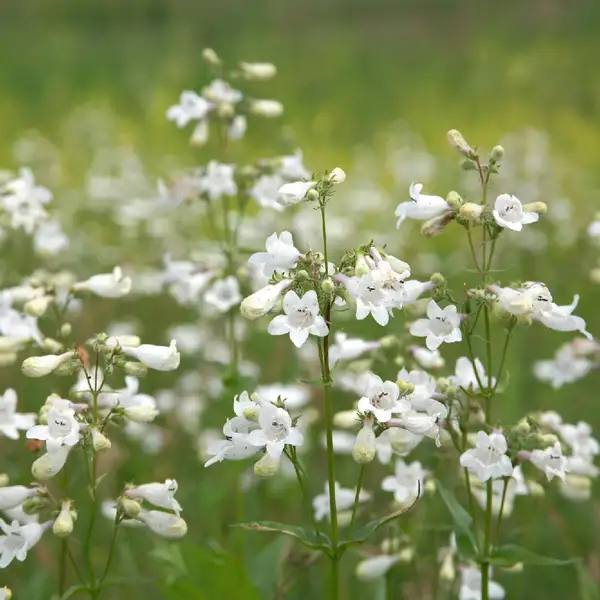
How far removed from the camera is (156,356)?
262cm

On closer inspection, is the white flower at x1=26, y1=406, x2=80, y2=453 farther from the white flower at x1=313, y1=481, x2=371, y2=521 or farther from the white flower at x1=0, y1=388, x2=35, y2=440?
the white flower at x1=313, y1=481, x2=371, y2=521

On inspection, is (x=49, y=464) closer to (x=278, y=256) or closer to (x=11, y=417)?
(x=11, y=417)

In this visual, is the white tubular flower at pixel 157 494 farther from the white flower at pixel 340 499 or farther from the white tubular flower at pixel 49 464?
the white flower at pixel 340 499

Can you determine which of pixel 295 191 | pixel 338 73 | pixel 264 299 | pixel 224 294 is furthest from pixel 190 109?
pixel 338 73

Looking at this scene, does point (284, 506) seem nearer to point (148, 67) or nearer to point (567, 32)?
point (148, 67)

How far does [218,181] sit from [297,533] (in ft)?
5.36

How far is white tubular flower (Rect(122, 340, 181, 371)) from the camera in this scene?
2.61 metres

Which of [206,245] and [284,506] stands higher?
[206,245]

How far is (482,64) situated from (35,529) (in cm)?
1061

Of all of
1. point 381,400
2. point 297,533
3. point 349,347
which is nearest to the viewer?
point 381,400

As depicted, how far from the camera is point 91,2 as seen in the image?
1395cm

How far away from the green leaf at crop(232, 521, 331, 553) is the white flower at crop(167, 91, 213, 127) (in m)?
1.80

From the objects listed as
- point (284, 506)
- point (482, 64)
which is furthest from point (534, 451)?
point (482, 64)

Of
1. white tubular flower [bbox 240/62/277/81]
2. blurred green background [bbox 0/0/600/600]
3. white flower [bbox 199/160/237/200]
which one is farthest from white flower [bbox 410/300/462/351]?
blurred green background [bbox 0/0/600/600]
